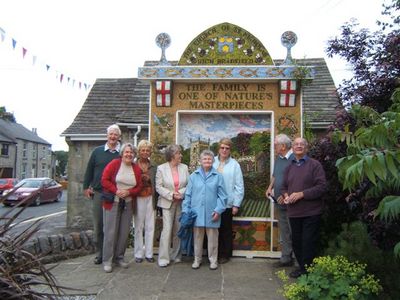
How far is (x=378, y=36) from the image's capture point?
262 inches

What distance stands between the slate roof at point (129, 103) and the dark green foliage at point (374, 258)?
662 cm

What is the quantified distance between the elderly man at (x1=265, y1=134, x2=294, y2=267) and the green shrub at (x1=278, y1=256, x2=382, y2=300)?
1964mm

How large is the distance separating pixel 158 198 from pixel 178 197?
1.48 ft

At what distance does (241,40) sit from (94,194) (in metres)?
3.29

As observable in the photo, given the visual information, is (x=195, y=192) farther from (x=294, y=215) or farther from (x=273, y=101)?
(x=273, y=101)

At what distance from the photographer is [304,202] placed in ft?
18.4

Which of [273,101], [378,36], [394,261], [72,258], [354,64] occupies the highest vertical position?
[378,36]

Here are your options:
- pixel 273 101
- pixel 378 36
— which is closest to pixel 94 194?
pixel 273 101

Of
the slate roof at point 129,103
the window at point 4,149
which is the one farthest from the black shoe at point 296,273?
the window at point 4,149

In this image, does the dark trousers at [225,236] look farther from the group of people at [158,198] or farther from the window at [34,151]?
the window at [34,151]

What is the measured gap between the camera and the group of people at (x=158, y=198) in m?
6.11

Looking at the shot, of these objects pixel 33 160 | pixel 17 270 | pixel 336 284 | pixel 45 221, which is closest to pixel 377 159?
pixel 336 284

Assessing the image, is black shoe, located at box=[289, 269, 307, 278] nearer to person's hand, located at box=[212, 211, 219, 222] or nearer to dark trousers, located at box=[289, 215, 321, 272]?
dark trousers, located at box=[289, 215, 321, 272]

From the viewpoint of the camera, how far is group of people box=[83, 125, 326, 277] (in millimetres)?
5773
